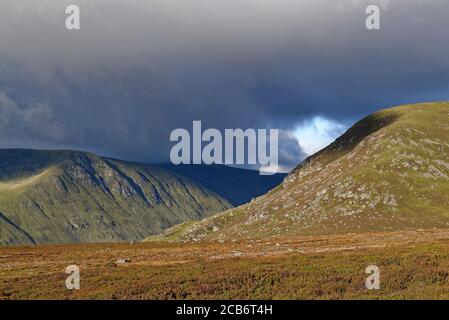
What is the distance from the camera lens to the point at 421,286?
34.3m

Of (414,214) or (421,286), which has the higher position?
(414,214)

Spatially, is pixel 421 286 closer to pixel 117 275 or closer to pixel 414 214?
pixel 117 275

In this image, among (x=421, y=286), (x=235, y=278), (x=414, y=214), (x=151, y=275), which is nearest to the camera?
(x=421, y=286)

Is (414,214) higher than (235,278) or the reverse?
higher

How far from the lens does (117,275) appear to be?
45.2 m
